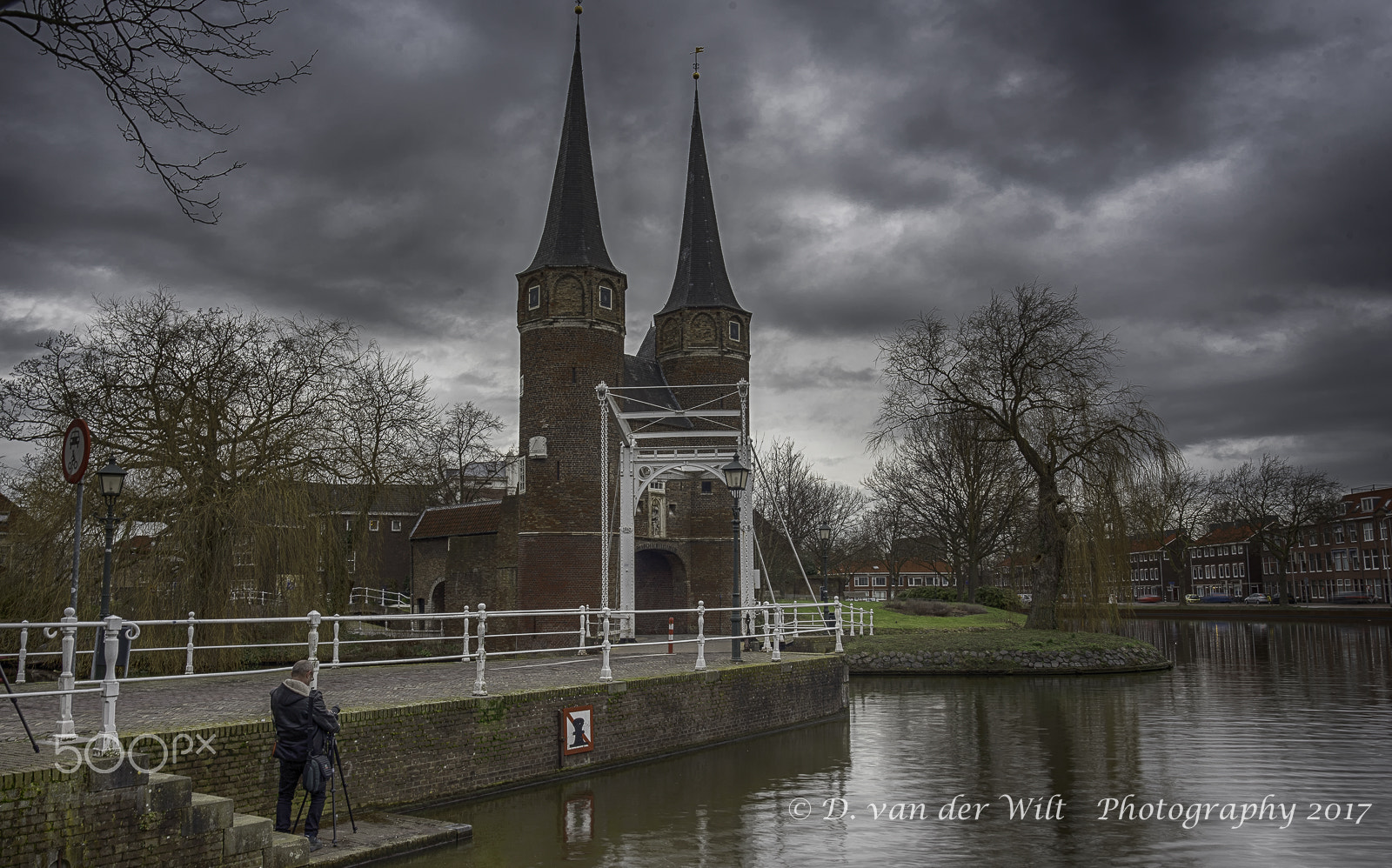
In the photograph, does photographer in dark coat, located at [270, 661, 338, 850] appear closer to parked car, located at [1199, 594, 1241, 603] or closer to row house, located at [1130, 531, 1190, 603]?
parked car, located at [1199, 594, 1241, 603]

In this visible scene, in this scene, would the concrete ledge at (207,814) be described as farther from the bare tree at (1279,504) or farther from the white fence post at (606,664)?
the bare tree at (1279,504)

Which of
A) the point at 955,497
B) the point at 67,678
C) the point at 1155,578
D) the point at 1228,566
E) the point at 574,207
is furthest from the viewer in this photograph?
the point at 1155,578

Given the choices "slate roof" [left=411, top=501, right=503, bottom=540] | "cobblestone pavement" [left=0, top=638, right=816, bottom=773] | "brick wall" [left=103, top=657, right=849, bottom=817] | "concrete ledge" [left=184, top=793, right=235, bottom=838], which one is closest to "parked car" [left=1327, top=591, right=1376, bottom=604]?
"slate roof" [left=411, top=501, right=503, bottom=540]

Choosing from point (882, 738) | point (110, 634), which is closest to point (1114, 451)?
point (882, 738)

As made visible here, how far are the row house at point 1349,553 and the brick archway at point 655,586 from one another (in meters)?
49.0

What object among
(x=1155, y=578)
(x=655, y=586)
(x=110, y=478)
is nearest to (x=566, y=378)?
(x=655, y=586)

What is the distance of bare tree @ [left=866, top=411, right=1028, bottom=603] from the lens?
37.0 metres

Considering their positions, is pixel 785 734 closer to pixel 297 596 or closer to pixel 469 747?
pixel 469 747

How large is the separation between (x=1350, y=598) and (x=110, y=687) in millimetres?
79285

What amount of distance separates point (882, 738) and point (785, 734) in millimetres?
1538

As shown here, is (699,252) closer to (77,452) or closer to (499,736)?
(499,736)

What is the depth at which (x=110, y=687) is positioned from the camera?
680 centimetres

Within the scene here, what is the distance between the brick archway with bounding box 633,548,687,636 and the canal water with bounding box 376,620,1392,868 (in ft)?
53.5

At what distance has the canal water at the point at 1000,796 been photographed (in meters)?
8.96
